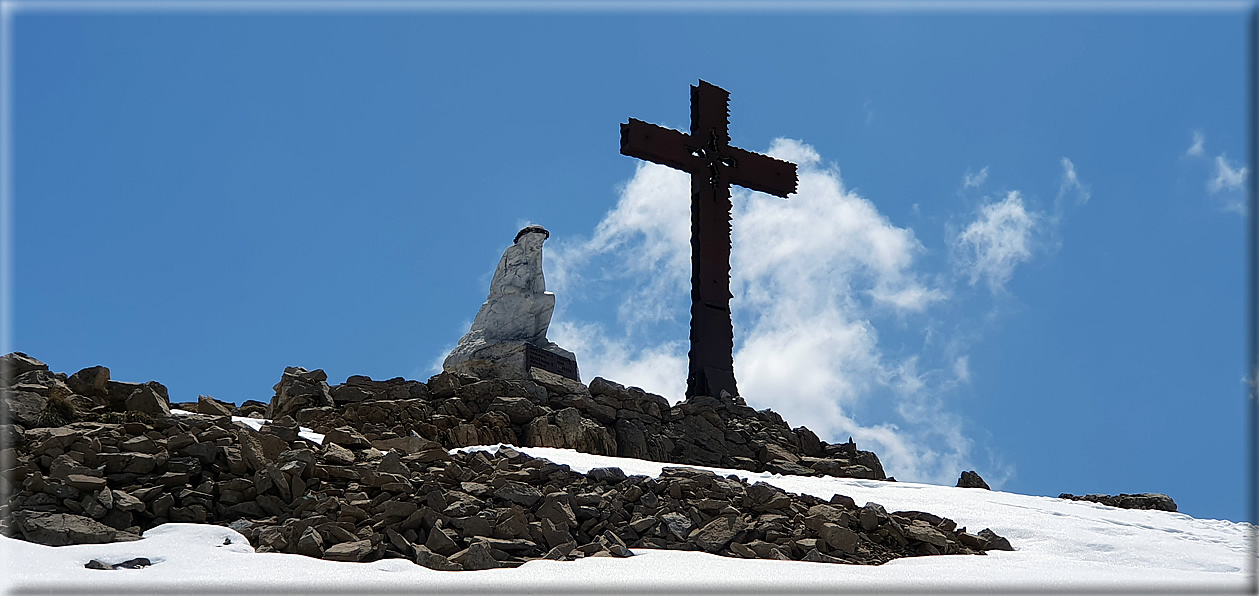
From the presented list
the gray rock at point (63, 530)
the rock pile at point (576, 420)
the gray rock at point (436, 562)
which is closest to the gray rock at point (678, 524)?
the gray rock at point (436, 562)

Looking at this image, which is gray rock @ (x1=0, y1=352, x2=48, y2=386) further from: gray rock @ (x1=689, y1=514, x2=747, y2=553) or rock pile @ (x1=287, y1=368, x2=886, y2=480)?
gray rock @ (x1=689, y1=514, x2=747, y2=553)

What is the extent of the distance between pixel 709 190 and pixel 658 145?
102 centimetres

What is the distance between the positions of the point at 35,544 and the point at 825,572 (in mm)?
4982

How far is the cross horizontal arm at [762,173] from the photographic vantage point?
15.2 meters

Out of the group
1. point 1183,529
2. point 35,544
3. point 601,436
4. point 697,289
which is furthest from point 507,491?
point 697,289

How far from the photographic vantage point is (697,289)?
14.4 metres

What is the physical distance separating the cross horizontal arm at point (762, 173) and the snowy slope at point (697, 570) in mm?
7333

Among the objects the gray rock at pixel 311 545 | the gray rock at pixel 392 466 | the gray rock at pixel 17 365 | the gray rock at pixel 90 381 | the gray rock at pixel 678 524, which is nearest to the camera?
the gray rock at pixel 311 545

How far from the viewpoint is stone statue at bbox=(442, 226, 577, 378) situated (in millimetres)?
14773

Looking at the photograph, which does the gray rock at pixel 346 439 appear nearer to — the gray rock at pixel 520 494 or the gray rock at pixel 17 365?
the gray rock at pixel 520 494

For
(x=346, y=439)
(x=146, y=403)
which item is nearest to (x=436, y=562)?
(x=346, y=439)

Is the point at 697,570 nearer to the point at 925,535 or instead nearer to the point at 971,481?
the point at 925,535

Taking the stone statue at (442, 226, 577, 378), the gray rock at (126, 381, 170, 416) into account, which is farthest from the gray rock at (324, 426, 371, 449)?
the stone statue at (442, 226, 577, 378)

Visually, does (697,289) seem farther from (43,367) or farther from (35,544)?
(35,544)
